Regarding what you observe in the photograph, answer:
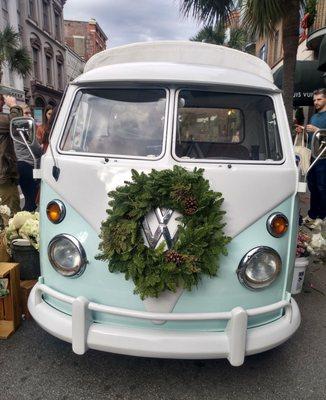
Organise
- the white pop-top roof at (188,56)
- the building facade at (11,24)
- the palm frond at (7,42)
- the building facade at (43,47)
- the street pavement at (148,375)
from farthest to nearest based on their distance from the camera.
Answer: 1. the building facade at (43,47)
2. the building facade at (11,24)
3. the palm frond at (7,42)
4. the white pop-top roof at (188,56)
5. the street pavement at (148,375)

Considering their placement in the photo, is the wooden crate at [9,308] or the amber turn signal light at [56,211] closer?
the amber turn signal light at [56,211]

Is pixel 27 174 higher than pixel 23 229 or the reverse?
higher

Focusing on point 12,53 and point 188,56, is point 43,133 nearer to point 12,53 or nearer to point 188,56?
point 188,56

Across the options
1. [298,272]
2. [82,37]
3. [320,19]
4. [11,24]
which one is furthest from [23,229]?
[82,37]

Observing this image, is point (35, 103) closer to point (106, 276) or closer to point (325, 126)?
point (325, 126)

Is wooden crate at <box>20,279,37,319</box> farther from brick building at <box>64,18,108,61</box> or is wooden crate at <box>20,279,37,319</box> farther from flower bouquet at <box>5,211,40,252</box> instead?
brick building at <box>64,18,108,61</box>

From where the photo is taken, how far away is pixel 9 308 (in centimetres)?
294

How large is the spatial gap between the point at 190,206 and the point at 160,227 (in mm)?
211

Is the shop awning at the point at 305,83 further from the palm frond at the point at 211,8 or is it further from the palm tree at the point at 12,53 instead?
the palm tree at the point at 12,53

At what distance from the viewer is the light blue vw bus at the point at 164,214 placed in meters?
2.12

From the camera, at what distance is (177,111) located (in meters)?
2.54

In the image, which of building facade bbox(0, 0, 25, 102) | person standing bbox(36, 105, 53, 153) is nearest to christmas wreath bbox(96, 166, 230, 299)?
person standing bbox(36, 105, 53, 153)

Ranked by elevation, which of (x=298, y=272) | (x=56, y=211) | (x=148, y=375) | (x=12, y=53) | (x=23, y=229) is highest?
(x=12, y=53)

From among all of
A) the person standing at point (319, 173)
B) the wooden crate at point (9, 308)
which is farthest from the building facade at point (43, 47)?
the wooden crate at point (9, 308)
